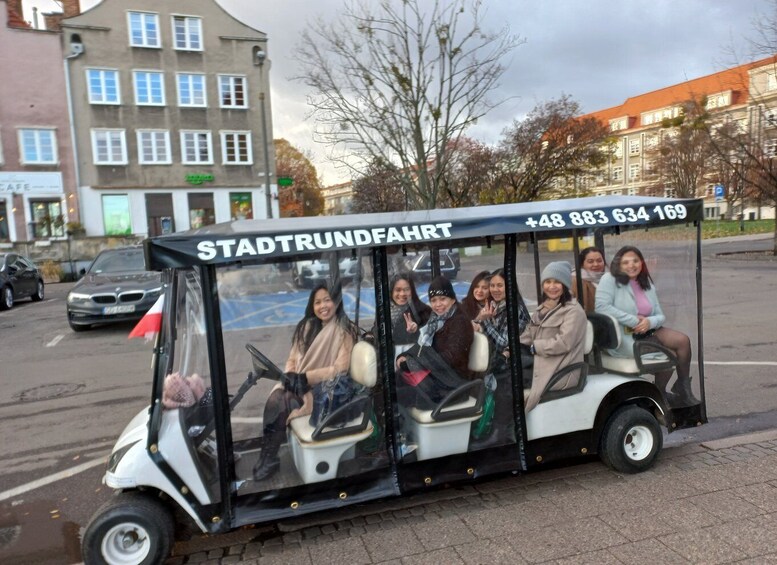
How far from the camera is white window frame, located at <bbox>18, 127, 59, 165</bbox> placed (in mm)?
28953

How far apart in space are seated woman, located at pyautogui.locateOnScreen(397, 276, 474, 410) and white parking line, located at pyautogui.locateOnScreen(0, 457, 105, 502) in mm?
3122

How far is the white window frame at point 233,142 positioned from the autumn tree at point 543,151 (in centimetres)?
1464

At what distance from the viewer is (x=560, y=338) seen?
404 centimetres

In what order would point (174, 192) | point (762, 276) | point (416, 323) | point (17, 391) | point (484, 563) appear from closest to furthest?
point (484, 563), point (416, 323), point (17, 391), point (762, 276), point (174, 192)

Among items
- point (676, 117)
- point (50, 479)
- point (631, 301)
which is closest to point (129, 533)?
point (50, 479)

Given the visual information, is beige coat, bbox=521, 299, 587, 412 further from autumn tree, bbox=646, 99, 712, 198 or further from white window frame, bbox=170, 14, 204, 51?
autumn tree, bbox=646, 99, 712, 198

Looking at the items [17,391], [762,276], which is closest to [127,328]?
[17,391]

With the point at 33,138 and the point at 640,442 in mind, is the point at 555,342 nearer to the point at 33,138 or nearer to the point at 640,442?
the point at 640,442

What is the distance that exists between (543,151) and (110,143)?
23.2 m

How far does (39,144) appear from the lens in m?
29.3

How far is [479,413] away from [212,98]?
32453mm

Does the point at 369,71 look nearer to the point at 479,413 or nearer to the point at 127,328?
the point at 127,328

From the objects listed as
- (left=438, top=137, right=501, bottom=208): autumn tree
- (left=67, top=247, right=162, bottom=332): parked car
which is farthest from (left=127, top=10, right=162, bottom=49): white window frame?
(left=67, top=247, right=162, bottom=332): parked car

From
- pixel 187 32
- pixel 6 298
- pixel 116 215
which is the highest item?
pixel 187 32
